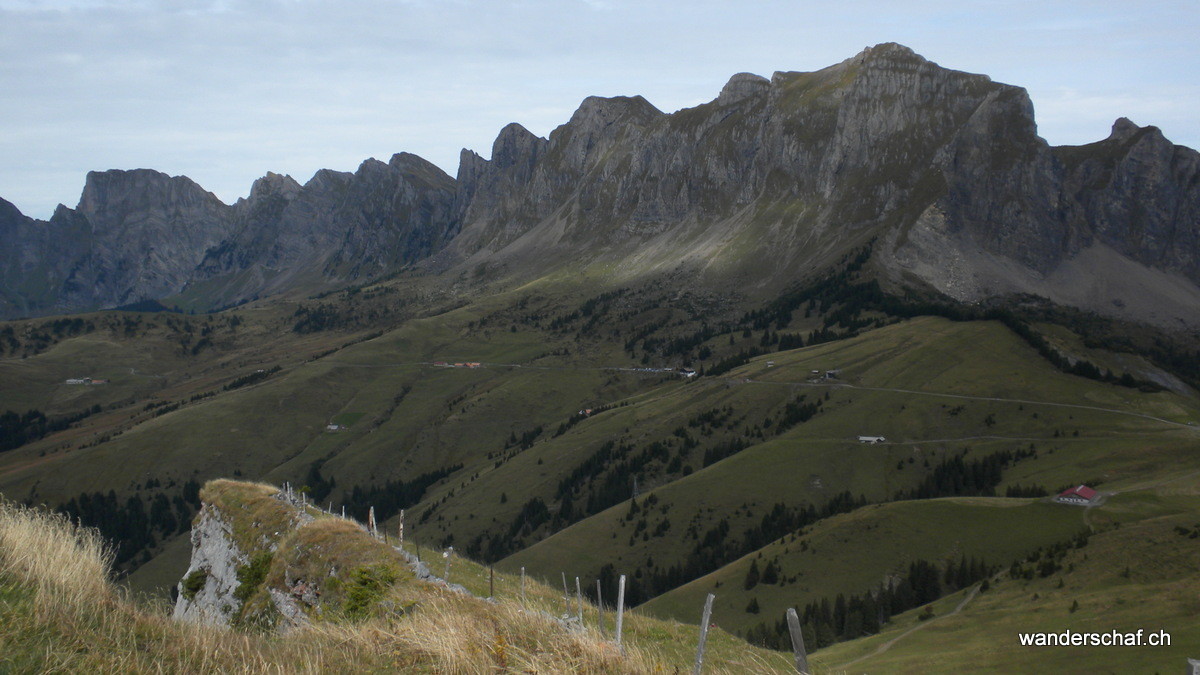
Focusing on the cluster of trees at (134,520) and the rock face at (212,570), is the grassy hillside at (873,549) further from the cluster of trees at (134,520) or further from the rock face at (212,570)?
the cluster of trees at (134,520)

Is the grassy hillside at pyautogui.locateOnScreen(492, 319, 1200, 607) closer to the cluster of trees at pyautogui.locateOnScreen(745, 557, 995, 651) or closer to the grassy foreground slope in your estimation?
the cluster of trees at pyautogui.locateOnScreen(745, 557, 995, 651)

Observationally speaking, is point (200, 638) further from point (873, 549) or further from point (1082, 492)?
point (1082, 492)

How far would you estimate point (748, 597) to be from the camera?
314 ft

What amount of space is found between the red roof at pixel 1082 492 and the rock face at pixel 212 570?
385 feet

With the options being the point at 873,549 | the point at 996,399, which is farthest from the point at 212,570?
the point at 996,399

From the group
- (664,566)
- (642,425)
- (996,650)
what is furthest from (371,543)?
(642,425)

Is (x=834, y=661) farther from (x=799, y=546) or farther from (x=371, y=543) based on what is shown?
(x=799, y=546)

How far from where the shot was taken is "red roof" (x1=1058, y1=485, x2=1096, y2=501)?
108 metres

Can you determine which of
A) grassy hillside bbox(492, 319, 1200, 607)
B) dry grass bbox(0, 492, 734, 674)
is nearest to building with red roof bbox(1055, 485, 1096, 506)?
grassy hillside bbox(492, 319, 1200, 607)

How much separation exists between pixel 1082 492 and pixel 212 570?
391 ft

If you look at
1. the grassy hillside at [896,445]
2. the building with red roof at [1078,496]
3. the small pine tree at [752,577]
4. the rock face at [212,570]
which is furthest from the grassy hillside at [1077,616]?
the grassy hillside at [896,445]

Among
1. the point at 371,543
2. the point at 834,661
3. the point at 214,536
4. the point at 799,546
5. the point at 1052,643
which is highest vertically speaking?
the point at 371,543

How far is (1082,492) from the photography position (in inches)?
4279

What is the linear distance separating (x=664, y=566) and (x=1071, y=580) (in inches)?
2910
